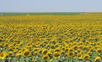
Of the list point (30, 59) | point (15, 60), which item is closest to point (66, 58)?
point (30, 59)

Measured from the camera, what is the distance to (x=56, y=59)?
373cm

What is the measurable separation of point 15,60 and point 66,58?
1.36m

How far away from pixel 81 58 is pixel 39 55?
A: 3.77 ft

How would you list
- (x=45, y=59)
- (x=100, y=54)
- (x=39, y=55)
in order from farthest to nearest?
(x=100, y=54), (x=39, y=55), (x=45, y=59)

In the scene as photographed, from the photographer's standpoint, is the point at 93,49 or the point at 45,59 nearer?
the point at 45,59

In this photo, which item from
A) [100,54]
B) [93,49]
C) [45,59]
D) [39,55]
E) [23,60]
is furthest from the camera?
[93,49]

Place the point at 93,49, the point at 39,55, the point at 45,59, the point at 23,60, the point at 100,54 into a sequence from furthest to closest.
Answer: the point at 93,49, the point at 100,54, the point at 39,55, the point at 23,60, the point at 45,59

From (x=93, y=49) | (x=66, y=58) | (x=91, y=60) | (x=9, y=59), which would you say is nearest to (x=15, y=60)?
(x=9, y=59)

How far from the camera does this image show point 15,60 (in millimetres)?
3748

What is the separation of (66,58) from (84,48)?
A: 2.82 ft

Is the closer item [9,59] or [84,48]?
[9,59]

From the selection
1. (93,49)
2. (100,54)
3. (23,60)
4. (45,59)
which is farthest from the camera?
(93,49)

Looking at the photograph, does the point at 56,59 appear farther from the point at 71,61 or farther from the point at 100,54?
the point at 100,54

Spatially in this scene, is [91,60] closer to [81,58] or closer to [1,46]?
[81,58]
